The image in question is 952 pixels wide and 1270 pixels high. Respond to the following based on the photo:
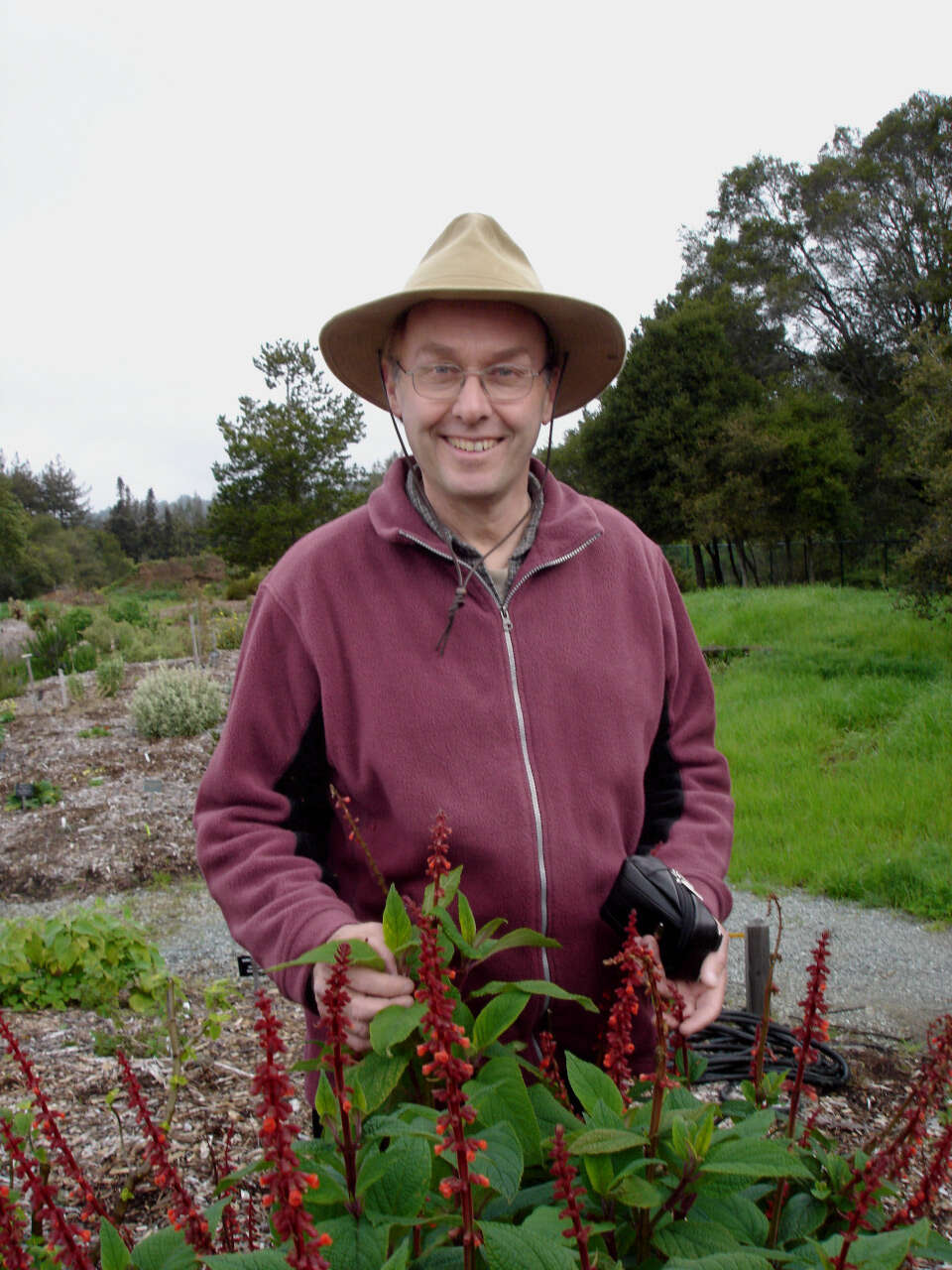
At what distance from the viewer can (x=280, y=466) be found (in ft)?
118

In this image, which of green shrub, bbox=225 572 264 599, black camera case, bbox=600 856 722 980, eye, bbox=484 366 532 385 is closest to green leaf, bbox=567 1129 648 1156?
black camera case, bbox=600 856 722 980

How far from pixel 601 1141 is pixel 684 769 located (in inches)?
50.6

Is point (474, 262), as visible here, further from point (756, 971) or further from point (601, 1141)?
point (756, 971)

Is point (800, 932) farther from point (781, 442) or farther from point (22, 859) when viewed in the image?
point (781, 442)

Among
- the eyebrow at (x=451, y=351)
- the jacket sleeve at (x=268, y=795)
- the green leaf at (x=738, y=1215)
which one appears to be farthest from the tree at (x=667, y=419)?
the green leaf at (x=738, y=1215)

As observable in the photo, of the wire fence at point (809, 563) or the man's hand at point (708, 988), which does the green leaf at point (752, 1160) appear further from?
the wire fence at point (809, 563)

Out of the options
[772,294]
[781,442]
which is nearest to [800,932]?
[781,442]

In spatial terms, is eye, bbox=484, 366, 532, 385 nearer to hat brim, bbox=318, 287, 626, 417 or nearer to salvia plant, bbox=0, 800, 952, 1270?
hat brim, bbox=318, 287, 626, 417

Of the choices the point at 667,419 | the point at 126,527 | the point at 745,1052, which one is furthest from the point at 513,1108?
the point at 126,527

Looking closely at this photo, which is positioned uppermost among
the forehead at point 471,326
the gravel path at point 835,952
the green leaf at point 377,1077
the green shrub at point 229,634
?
the forehead at point 471,326

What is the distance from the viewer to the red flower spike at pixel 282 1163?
859 millimetres

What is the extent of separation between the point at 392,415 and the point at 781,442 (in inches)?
1088

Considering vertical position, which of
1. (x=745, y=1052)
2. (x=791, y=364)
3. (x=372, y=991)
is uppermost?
(x=791, y=364)

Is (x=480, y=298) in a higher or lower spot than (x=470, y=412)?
higher
